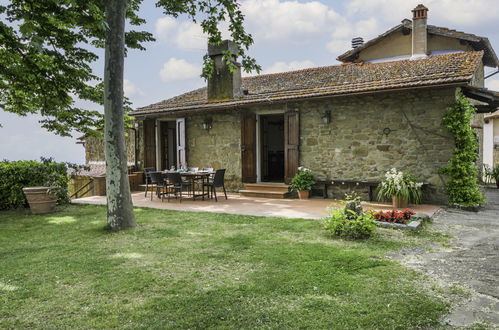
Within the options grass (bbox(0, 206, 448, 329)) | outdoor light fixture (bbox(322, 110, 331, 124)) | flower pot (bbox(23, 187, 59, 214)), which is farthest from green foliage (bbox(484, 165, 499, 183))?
flower pot (bbox(23, 187, 59, 214))

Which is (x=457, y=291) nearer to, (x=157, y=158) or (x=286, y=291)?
(x=286, y=291)

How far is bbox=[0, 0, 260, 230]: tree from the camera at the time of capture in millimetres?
5660

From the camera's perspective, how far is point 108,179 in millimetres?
5723

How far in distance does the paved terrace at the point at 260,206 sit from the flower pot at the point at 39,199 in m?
1.34

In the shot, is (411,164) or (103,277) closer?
(103,277)

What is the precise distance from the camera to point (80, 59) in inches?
324

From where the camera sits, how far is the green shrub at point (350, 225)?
499 cm

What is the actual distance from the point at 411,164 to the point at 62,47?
850 centimetres

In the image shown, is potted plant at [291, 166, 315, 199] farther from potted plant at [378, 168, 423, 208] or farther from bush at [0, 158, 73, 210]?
bush at [0, 158, 73, 210]

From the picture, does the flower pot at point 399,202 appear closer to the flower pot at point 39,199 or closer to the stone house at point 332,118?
the stone house at point 332,118

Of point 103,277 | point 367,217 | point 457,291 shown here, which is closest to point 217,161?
point 367,217

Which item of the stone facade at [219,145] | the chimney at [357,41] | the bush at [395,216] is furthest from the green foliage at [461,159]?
the chimney at [357,41]

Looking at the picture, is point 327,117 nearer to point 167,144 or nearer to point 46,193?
point 167,144

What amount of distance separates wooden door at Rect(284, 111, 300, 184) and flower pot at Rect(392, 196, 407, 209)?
2897mm
